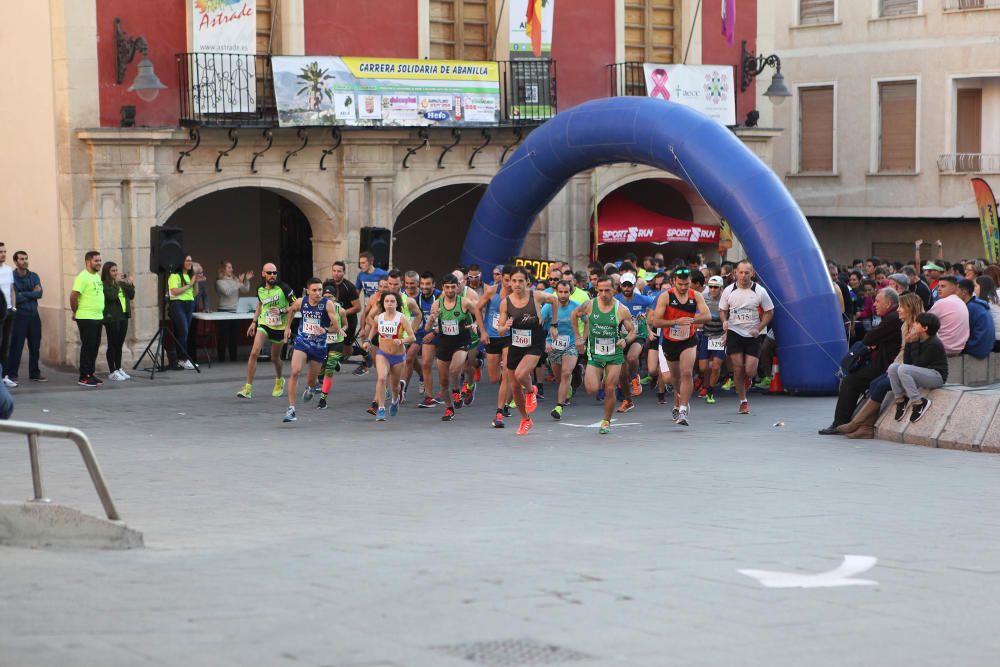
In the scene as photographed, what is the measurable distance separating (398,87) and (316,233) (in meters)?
2.78

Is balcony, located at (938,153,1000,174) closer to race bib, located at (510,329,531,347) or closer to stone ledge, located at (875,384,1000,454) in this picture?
stone ledge, located at (875,384,1000,454)

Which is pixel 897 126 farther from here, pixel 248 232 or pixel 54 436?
pixel 54 436

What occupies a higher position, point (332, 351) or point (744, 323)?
point (744, 323)

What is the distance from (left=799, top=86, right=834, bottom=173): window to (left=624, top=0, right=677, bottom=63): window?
9.54m

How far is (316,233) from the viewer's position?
24797 mm

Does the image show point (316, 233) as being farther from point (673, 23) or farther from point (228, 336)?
point (673, 23)

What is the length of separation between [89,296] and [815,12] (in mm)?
22736

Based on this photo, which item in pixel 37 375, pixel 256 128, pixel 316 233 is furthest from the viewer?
pixel 316 233

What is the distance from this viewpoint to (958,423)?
14.0 m

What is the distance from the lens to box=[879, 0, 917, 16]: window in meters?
34.9

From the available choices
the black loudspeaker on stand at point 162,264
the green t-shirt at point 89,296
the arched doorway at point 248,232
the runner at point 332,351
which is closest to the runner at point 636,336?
the runner at point 332,351

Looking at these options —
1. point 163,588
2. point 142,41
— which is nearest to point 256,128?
point 142,41

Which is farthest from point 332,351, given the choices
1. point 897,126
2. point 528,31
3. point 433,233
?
point 897,126

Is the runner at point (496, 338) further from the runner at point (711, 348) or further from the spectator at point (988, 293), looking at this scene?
the spectator at point (988, 293)
